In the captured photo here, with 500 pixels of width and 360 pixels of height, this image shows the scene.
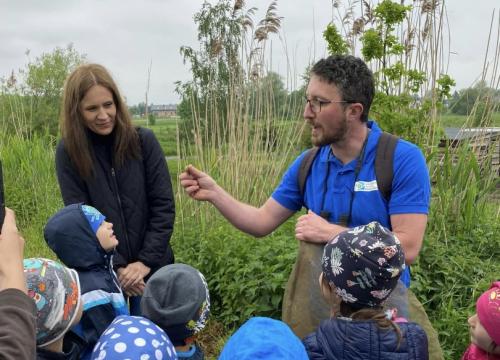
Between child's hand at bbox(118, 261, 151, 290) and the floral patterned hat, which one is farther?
child's hand at bbox(118, 261, 151, 290)

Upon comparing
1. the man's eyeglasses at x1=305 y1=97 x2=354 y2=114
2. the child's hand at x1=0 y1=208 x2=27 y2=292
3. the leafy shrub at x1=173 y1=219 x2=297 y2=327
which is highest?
the man's eyeglasses at x1=305 y1=97 x2=354 y2=114

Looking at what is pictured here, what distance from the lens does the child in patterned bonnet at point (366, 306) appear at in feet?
5.16

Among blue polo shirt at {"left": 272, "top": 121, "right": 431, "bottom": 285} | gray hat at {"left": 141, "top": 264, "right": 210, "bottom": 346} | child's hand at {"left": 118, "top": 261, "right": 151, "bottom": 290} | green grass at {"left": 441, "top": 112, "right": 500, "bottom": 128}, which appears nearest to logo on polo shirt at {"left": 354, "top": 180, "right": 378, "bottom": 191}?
blue polo shirt at {"left": 272, "top": 121, "right": 431, "bottom": 285}

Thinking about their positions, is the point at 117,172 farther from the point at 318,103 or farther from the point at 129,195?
the point at 318,103

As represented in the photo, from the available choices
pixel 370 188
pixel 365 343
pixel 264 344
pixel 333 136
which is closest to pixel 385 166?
pixel 370 188

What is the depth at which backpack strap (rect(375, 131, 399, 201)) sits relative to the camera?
206cm

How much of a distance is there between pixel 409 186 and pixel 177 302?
1.01 meters

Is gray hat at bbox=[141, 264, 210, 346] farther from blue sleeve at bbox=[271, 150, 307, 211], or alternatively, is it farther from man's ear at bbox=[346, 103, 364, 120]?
man's ear at bbox=[346, 103, 364, 120]

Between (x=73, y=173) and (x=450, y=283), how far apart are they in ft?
7.78

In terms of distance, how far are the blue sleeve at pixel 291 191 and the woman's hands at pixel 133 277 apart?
0.80 meters

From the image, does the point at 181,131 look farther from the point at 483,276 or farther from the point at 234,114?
the point at 483,276

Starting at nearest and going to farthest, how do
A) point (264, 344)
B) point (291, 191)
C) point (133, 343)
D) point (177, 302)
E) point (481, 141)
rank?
1. point (264, 344)
2. point (133, 343)
3. point (177, 302)
4. point (291, 191)
5. point (481, 141)

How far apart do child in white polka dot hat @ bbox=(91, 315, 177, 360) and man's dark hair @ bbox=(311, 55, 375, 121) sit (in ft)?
4.17

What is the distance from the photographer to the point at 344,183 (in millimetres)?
2143
